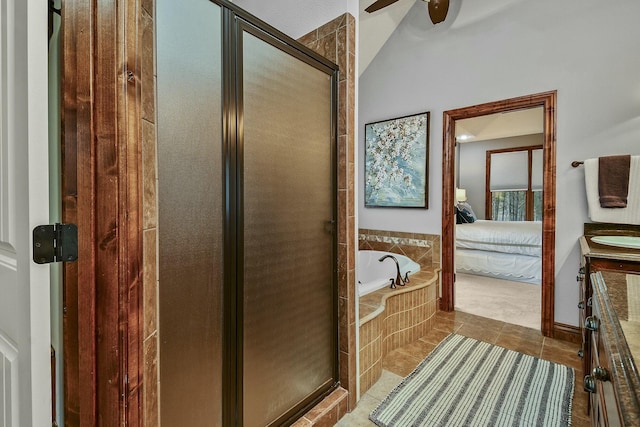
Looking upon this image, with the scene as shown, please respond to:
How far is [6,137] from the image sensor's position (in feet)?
2.63

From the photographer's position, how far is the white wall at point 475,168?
7.56m

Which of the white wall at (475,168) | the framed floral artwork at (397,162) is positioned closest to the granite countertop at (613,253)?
the framed floral artwork at (397,162)

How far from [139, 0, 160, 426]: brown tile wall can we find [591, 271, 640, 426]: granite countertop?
99cm

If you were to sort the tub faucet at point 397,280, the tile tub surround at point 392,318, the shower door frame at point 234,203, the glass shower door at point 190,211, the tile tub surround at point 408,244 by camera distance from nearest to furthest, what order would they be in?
1. the glass shower door at point 190,211
2. the shower door frame at point 234,203
3. the tile tub surround at point 392,318
4. the tub faucet at point 397,280
5. the tile tub surround at point 408,244

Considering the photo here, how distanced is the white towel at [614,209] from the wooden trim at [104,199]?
2.99 meters

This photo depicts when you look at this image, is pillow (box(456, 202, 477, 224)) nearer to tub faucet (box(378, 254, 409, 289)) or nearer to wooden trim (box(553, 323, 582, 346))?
wooden trim (box(553, 323, 582, 346))

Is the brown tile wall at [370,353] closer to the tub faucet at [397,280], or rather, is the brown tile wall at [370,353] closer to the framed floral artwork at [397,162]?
the tub faucet at [397,280]

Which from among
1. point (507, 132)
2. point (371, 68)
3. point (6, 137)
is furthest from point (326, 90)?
point (507, 132)

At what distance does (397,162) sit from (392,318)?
186cm

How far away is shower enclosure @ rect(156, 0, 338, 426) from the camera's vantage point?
3.04ft

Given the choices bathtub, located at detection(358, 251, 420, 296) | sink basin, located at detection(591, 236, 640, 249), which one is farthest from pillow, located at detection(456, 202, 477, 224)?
sink basin, located at detection(591, 236, 640, 249)

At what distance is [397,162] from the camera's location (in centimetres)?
Answer: 351

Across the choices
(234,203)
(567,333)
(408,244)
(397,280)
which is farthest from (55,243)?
(567,333)

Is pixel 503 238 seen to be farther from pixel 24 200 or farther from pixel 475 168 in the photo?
pixel 24 200
